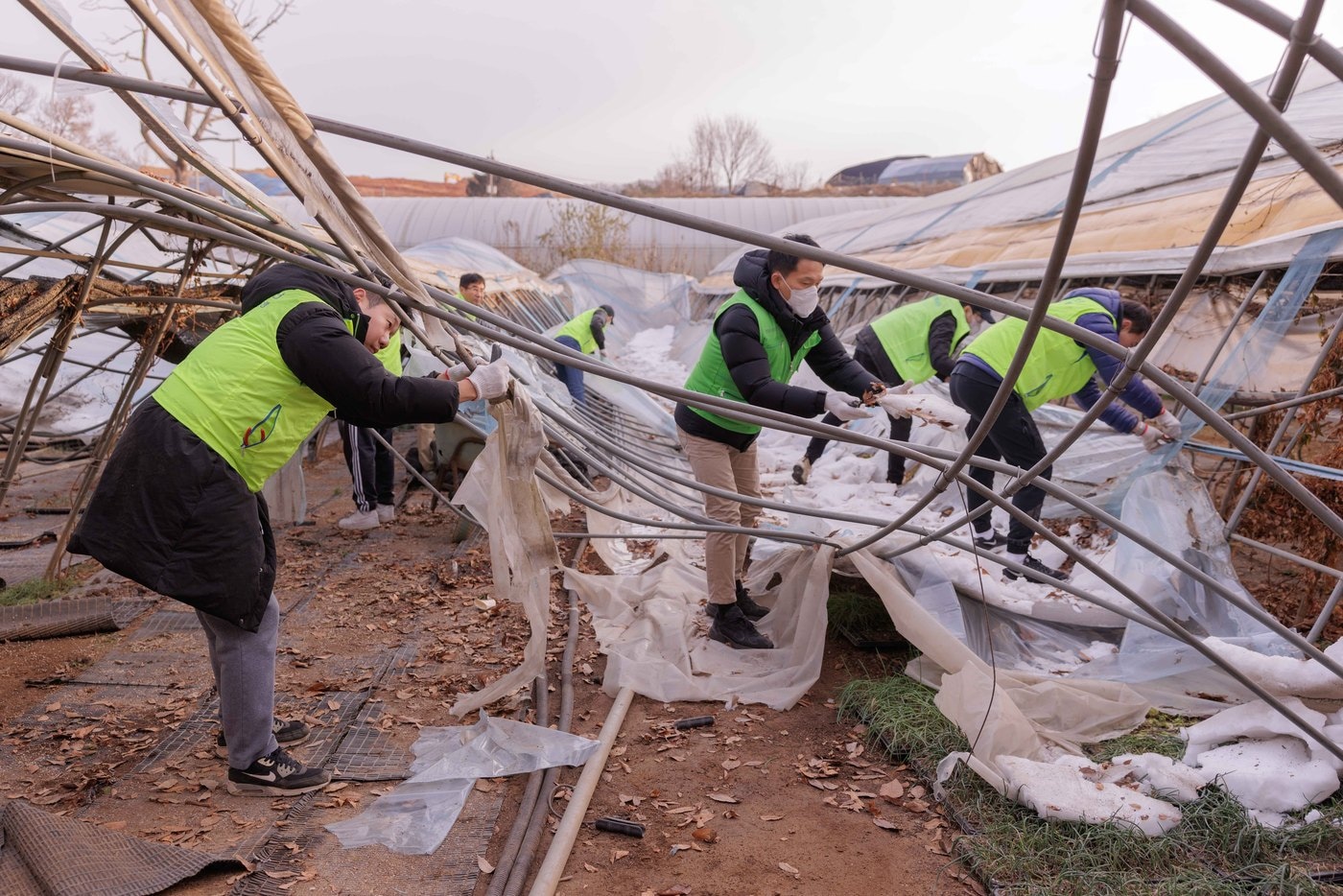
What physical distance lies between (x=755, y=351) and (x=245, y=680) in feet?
7.00

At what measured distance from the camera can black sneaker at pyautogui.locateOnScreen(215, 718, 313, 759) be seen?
3.31 meters

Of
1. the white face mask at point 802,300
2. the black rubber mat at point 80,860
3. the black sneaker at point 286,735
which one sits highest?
the white face mask at point 802,300

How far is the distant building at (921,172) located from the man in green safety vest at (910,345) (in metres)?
31.0

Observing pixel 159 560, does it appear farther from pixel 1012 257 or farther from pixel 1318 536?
pixel 1012 257

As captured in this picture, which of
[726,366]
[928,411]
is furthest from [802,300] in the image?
[928,411]

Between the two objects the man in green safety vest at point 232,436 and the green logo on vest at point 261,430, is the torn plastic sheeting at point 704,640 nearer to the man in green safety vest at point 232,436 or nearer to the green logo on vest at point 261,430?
the man in green safety vest at point 232,436

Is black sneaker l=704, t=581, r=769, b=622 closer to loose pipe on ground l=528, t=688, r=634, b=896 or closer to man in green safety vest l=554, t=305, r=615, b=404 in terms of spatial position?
loose pipe on ground l=528, t=688, r=634, b=896

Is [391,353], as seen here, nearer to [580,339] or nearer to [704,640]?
[704,640]

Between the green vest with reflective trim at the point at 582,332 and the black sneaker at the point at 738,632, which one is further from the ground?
the green vest with reflective trim at the point at 582,332

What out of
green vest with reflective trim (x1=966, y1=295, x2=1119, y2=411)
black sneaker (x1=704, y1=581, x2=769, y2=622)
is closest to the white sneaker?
black sneaker (x1=704, y1=581, x2=769, y2=622)

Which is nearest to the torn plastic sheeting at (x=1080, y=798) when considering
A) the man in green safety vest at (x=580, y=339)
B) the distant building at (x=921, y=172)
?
the man in green safety vest at (x=580, y=339)

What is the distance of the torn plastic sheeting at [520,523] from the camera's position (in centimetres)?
319

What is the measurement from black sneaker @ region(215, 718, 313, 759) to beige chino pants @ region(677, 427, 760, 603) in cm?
172

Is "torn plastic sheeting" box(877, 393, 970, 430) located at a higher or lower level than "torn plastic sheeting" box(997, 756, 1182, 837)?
higher
